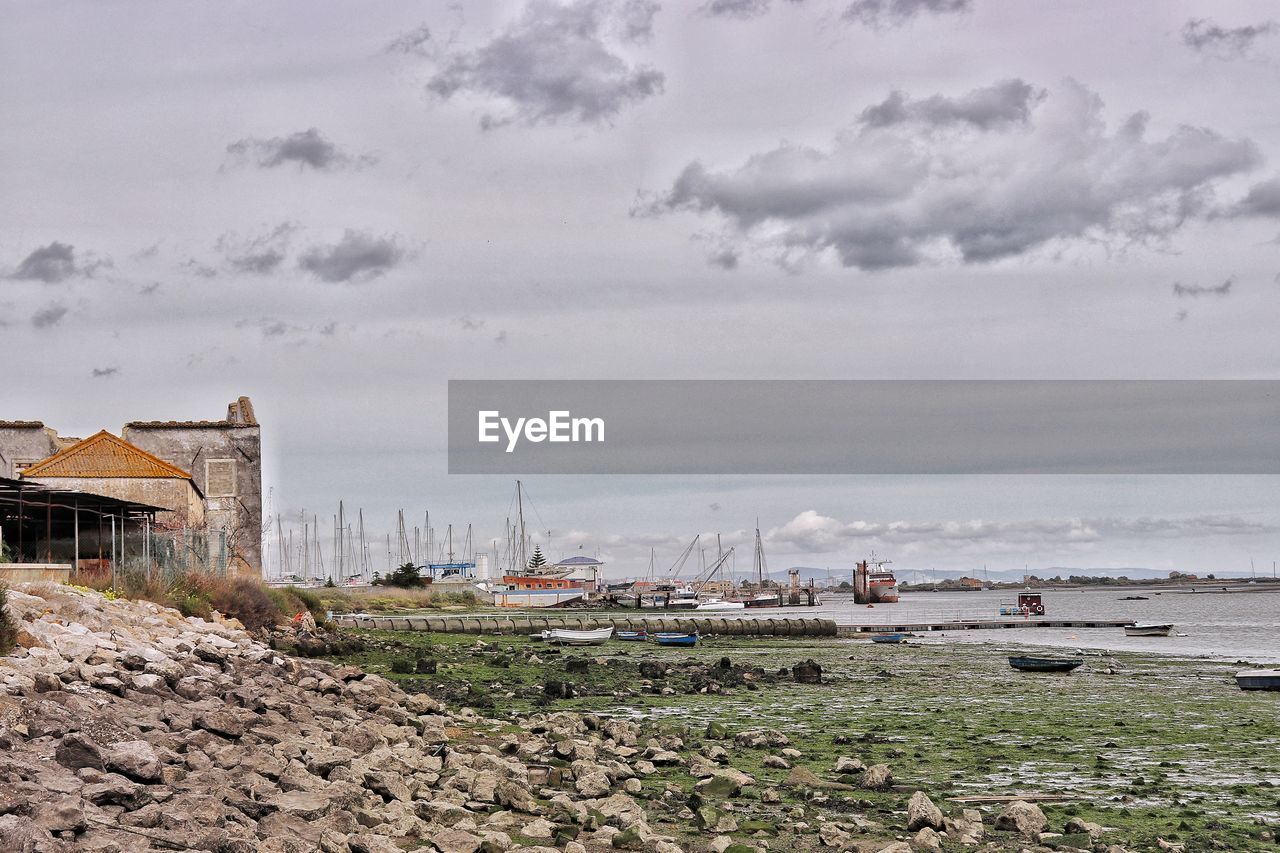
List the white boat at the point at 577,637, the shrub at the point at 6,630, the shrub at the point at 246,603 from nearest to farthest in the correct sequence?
1. the shrub at the point at 6,630
2. the shrub at the point at 246,603
3. the white boat at the point at 577,637

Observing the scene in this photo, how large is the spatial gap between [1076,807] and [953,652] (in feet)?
137

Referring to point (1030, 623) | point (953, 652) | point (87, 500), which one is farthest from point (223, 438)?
point (1030, 623)

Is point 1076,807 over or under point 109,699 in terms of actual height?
under

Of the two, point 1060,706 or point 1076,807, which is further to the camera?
point 1060,706

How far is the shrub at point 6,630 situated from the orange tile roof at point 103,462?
34.9 meters

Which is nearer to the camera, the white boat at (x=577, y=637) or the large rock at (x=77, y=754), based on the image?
the large rock at (x=77, y=754)

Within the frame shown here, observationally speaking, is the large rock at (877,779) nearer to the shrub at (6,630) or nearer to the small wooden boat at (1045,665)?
the shrub at (6,630)

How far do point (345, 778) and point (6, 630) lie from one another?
6838mm

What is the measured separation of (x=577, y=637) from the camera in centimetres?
6412

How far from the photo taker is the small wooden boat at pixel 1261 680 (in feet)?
121

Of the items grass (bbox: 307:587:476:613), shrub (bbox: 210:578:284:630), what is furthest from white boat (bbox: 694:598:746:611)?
shrub (bbox: 210:578:284:630)

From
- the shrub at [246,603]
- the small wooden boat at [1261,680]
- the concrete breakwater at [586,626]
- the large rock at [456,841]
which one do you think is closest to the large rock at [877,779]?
the large rock at [456,841]

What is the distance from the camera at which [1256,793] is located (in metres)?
19.9

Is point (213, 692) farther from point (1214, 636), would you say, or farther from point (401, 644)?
point (1214, 636)
